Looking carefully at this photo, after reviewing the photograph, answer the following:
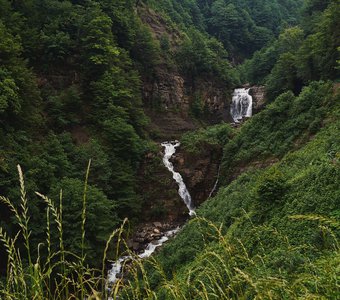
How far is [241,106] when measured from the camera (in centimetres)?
3903

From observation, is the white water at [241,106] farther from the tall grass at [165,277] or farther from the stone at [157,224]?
the tall grass at [165,277]

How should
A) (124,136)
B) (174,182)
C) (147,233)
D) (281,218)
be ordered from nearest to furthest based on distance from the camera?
(281,218) → (147,233) → (124,136) → (174,182)

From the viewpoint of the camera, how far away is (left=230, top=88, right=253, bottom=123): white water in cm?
3850

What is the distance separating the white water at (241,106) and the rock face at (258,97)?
52 cm

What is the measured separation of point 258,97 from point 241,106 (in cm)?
222

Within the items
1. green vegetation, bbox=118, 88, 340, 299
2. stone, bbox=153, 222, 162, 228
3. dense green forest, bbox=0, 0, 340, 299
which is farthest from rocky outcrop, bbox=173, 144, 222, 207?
green vegetation, bbox=118, 88, 340, 299

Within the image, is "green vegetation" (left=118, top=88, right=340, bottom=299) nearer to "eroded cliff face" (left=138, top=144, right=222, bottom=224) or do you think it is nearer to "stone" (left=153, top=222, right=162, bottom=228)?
"stone" (left=153, top=222, right=162, bottom=228)

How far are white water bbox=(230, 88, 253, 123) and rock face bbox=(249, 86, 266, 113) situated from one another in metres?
0.52

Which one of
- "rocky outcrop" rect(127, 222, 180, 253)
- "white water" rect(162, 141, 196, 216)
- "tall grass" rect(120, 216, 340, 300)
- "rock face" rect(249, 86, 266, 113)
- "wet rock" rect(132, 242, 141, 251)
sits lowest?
"wet rock" rect(132, 242, 141, 251)

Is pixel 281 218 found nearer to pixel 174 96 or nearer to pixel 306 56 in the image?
pixel 306 56

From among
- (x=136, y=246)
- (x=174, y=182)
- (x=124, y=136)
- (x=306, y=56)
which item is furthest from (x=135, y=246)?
(x=306, y=56)

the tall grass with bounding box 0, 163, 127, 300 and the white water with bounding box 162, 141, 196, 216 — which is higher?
the tall grass with bounding box 0, 163, 127, 300

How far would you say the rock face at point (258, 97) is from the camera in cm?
3632

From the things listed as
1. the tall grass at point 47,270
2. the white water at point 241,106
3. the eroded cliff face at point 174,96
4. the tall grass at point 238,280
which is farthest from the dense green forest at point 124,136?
the tall grass at point 47,270
